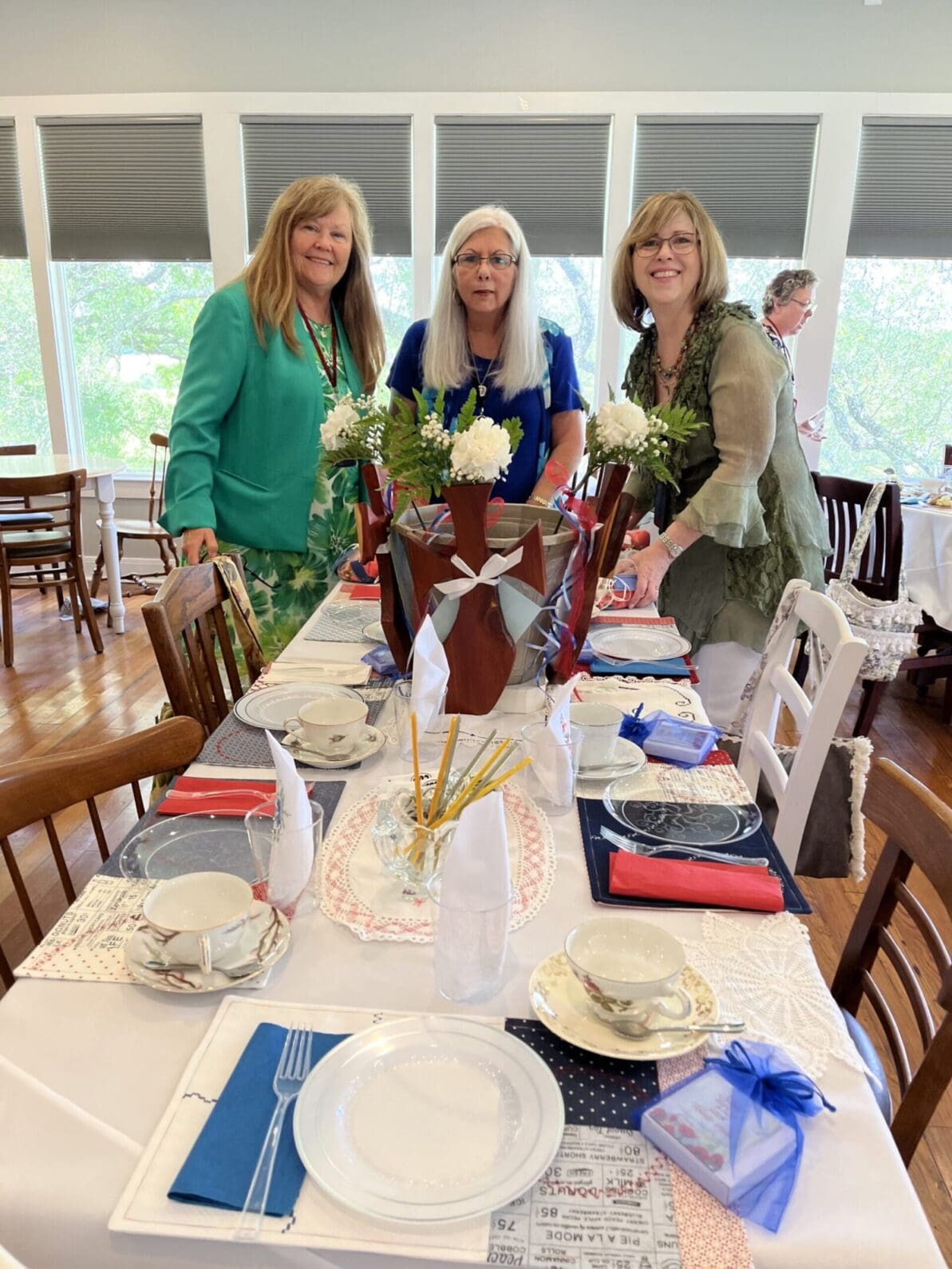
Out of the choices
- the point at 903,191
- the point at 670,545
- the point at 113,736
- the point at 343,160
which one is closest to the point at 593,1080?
the point at 670,545

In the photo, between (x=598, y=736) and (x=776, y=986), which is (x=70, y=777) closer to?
(x=598, y=736)

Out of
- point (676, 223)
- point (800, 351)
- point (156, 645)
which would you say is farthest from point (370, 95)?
point (156, 645)

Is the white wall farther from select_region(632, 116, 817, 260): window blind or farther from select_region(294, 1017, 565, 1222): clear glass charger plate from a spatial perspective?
select_region(294, 1017, 565, 1222): clear glass charger plate

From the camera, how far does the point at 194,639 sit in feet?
5.15

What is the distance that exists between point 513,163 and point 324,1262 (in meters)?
4.85

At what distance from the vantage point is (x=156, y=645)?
1.36 m

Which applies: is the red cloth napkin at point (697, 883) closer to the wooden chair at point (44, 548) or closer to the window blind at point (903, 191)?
the wooden chair at point (44, 548)

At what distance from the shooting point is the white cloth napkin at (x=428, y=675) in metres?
1.09

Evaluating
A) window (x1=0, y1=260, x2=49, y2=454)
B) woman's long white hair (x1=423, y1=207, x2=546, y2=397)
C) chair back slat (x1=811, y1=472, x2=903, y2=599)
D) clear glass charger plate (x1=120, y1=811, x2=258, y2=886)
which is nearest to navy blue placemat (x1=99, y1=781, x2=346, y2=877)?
clear glass charger plate (x1=120, y1=811, x2=258, y2=886)

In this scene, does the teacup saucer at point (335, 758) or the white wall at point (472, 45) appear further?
the white wall at point (472, 45)

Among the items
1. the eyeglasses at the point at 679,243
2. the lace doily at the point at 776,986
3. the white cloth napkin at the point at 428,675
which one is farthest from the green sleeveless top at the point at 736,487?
the lace doily at the point at 776,986

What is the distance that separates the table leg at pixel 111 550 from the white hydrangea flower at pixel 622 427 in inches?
131

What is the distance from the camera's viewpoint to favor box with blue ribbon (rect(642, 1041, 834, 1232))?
1.84ft

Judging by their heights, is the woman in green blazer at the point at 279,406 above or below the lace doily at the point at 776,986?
above
